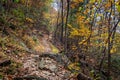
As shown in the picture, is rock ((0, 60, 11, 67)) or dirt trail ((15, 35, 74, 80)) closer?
rock ((0, 60, 11, 67))

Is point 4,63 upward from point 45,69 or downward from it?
upward

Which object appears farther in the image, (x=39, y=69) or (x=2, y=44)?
(x=2, y=44)

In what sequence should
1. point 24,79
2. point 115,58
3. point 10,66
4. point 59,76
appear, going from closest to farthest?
point 24,79 < point 10,66 < point 59,76 < point 115,58

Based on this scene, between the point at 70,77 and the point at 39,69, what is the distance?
130 centimetres

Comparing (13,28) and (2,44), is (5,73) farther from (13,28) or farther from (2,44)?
(13,28)

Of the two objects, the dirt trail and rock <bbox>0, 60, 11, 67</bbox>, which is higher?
rock <bbox>0, 60, 11, 67</bbox>

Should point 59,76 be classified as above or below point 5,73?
below

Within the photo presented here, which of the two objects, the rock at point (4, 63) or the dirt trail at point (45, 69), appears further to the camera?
the dirt trail at point (45, 69)

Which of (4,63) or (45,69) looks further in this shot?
(45,69)

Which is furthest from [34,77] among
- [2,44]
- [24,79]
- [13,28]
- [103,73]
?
[103,73]

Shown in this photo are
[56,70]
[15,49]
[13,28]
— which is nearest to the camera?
[56,70]

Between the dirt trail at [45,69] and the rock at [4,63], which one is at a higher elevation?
the rock at [4,63]

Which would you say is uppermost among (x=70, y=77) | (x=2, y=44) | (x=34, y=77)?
(x=2, y=44)

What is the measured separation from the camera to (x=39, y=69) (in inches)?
298
